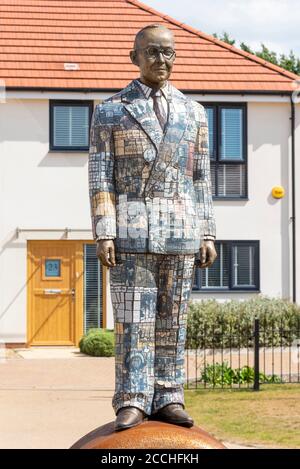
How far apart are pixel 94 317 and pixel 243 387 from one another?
21.2 ft

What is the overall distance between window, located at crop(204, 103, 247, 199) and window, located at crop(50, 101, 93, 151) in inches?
105

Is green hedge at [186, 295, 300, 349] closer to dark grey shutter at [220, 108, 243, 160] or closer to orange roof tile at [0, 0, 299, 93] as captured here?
dark grey shutter at [220, 108, 243, 160]

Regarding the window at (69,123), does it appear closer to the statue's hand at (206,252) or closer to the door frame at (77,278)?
the door frame at (77,278)

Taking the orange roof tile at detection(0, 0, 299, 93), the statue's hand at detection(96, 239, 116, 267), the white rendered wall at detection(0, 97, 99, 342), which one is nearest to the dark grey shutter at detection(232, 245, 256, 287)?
the white rendered wall at detection(0, 97, 99, 342)

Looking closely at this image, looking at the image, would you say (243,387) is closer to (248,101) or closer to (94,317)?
(94,317)

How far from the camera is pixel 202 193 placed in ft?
22.7

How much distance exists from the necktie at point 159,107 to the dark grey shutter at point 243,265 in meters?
15.3

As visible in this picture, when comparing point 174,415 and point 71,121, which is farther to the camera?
point 71,121

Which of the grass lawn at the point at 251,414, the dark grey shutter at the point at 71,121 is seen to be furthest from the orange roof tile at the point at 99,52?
the grass lawn at the point at 251,414

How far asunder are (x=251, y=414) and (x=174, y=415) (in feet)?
20.7

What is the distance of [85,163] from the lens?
69.8 feet

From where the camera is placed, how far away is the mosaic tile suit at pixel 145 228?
21.6ft

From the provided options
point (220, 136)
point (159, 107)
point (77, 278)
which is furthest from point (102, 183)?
point (220, 136)

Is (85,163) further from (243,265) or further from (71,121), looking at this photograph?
(243,265)
